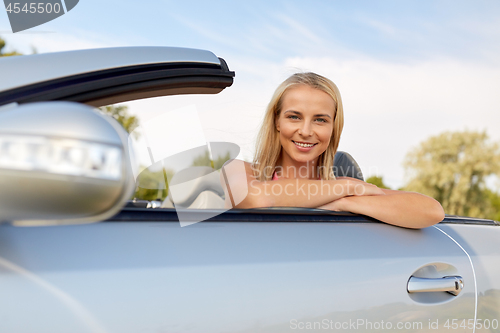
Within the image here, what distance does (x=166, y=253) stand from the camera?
103cm

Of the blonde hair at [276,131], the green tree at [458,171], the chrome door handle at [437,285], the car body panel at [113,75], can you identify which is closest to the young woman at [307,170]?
the blonde hair at [276,131]

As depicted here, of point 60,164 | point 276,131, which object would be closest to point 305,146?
point 276,131

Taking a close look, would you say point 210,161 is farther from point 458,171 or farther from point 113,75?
point 458,171

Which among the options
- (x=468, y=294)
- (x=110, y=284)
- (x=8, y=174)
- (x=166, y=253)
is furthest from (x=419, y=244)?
(x=8, y=174)

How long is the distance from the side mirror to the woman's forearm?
1.00 metres

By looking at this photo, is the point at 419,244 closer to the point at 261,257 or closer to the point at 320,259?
the point at 320,259

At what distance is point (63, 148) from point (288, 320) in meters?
0.74

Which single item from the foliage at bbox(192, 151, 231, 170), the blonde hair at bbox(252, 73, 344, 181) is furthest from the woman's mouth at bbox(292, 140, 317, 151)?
the foliage at bbox(192, 151, 231, 170)

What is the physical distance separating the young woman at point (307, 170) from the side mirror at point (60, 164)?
34.1 inches

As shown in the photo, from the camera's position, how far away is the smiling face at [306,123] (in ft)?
6.22

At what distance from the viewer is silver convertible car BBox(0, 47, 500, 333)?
646 mm

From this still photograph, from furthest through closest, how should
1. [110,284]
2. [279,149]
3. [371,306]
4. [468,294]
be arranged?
[279,149] → [468,294] → [371,306] → [110,284]

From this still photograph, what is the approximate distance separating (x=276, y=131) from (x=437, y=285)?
1028mm

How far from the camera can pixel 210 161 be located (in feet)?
5.51
